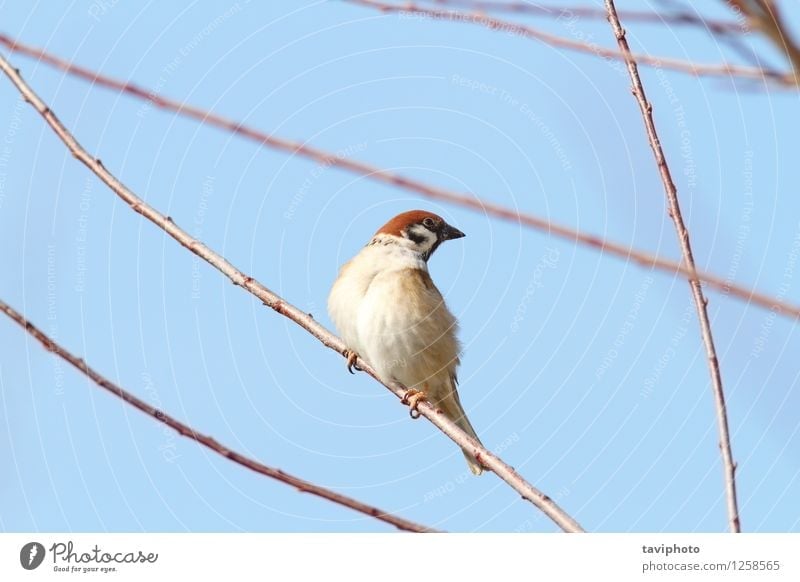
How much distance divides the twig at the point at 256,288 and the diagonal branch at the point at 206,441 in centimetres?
42

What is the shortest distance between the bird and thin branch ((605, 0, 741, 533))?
283 cm

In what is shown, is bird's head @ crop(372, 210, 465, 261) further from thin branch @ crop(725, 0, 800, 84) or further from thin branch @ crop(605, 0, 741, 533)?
thin branch @ crop(725, 0, 800, 84)

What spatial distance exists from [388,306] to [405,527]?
10.0 ft

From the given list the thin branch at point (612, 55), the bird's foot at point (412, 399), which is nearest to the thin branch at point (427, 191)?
the thin branch at point (612, 55)

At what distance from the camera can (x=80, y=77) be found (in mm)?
2248

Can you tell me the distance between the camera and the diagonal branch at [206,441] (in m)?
2.41

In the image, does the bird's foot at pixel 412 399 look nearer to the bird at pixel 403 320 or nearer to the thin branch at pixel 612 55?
the bird at pixel 403 320

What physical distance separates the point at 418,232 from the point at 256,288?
2363 millimetres

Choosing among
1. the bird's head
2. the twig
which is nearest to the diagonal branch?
the twig

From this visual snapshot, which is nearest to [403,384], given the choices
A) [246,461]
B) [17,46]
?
[246,461]

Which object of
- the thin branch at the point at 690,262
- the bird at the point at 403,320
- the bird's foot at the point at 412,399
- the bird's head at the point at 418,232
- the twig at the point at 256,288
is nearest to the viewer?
the thin branch at the point at 690,262

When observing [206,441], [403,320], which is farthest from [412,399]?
[206,441]

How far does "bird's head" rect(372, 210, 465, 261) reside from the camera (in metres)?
6.01
